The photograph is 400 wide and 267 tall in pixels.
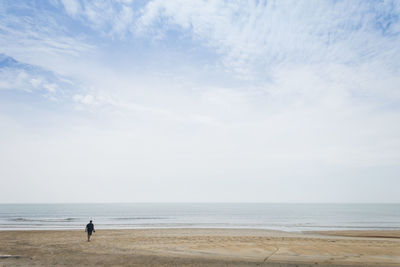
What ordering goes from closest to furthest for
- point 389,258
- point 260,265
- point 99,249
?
point 260,265 < point 389,258 < point 99,249

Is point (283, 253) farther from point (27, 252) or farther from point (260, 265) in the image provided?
point (27, 252)

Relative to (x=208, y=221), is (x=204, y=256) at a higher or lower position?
higher

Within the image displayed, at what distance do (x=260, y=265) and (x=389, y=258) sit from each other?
7.94 metres

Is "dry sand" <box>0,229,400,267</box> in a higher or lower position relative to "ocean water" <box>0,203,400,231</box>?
higher

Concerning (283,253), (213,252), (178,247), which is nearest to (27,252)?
(178,247)

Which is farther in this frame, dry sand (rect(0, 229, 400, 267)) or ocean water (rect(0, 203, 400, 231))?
ocean water (rect(0, 203, 400, 231))

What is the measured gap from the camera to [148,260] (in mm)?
14469

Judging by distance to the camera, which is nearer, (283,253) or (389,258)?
(389,258)

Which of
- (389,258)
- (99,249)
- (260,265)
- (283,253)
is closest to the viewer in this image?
(260,265)

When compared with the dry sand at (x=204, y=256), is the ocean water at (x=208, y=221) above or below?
below

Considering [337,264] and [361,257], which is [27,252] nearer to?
[337,264]

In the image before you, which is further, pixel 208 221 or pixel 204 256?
pixel 208 221

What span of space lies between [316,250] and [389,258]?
3813 millimetres

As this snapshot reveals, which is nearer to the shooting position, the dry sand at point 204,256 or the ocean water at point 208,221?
the dry sand at point 204,256
